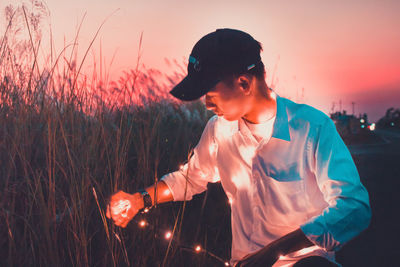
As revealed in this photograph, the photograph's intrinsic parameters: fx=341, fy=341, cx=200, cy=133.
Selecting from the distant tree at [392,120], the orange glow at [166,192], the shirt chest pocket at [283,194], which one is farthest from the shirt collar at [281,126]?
the distant tree at [392,120]

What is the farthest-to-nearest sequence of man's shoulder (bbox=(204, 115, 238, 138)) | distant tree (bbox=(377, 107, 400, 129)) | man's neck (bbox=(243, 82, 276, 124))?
distant tree (bbox=(377, 107, 400, 129))
man's shoulder (bbox=(204, 115, 238, 138))
man's neck (bbox=(243, 82, 276, 124))

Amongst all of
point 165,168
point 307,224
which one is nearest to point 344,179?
point 307,224

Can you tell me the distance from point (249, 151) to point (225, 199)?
1746 mm

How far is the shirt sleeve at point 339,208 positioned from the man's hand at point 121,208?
2.79ft

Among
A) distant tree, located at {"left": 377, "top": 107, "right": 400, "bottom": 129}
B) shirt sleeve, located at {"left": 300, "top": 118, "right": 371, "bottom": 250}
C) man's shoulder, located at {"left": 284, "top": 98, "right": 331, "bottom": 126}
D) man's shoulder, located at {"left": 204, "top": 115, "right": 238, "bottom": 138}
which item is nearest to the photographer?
shirt sleeve, located at {"left": 300, "top": 118, "right": 371, "bottom": 250}

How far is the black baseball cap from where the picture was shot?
4.71ft

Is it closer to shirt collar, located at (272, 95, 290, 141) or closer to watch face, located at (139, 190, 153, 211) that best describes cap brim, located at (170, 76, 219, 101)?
shirt collar, located at (272, 95, 290, 141)

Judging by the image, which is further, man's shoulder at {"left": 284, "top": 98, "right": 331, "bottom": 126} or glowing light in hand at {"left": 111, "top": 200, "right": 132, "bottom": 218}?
glowing light in hand at {"left": 111, "top": 200, "right": 132, "bottom": 218}

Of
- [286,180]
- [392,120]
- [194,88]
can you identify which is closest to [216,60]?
[194,88]

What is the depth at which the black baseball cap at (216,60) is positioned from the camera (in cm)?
144

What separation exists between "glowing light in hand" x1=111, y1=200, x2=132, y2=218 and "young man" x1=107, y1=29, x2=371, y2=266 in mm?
10

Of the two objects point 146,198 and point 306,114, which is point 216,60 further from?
point 146,198

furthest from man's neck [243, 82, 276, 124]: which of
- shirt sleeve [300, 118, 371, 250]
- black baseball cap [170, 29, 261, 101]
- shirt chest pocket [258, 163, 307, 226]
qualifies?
shirt sleeve [300, 118, 371, 250]

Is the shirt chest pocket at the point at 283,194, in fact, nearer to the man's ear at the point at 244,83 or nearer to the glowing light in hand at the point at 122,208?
the man's ear at the point at 244,83
